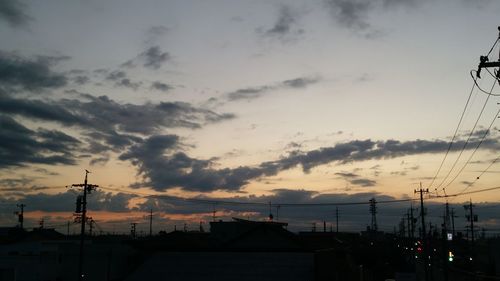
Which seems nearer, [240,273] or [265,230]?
[240,273]

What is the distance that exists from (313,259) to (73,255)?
1212 inches

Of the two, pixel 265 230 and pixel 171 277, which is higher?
pixel 265 230

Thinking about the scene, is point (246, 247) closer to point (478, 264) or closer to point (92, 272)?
point (92, 272)

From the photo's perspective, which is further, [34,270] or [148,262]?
[34,270]

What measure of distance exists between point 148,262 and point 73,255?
703 inches

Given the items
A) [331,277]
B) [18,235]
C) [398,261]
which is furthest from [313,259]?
[18,235]

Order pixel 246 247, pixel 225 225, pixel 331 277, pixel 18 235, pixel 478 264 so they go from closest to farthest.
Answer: pixel 331 277
pixel 246 247
pixel 225 225
pixel 478 264
pixel 18 235

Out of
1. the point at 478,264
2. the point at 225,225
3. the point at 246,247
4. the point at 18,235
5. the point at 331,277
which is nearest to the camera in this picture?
the point at 331,277

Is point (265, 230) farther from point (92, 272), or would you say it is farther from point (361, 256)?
point (361, 256)

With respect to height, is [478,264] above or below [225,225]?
below

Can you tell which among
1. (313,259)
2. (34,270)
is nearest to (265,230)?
(313,259)

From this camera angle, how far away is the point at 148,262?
46156 millimetres

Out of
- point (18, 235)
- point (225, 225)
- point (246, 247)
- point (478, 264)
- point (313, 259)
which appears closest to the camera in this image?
point (313, 259)

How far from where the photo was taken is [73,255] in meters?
59.4
